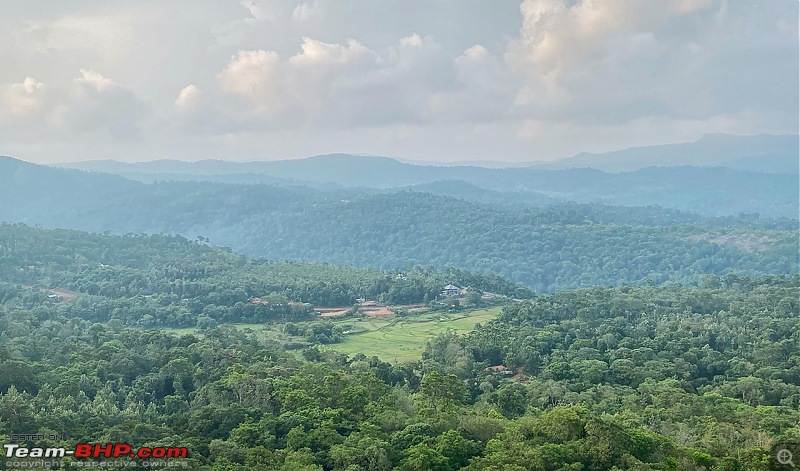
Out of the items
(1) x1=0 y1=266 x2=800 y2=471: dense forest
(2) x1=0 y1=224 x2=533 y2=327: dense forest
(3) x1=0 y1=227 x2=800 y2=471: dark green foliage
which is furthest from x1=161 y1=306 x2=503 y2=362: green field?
(2) x1=0 y1=224 x2=533 y2=327: dense forest

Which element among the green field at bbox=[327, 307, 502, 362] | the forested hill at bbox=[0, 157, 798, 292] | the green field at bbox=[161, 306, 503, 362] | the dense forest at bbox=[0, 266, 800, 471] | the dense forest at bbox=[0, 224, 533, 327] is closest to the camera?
the dense forest at bbox=[0, 266, 800, 471]

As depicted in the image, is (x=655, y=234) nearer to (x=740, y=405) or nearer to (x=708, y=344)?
(x=708, y=344)

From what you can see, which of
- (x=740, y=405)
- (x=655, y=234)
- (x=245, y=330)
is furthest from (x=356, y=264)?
(x=740, y=405)

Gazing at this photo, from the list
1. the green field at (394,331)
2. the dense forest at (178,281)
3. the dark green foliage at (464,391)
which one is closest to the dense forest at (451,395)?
the dark green foliage at (464,391)

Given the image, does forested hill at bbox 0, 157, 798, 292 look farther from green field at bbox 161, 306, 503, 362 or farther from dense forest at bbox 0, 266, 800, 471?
dense forest at bbox 0, 266, 800, 471

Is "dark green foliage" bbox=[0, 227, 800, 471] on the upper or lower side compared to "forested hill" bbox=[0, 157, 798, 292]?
upper

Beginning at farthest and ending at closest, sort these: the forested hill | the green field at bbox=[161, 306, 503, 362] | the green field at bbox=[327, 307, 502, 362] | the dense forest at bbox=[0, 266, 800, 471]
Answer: the forested hill
the green field at bbox=[161, 306, 503, 362]
the green field at bbox=[327, 307, 502, 362]
the dense forest at bbox=[0, 266, 800, 471]
